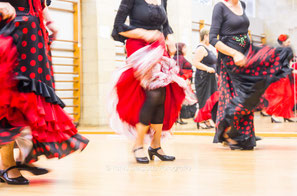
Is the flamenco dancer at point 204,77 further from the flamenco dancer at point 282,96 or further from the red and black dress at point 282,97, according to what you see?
the red and black dress at point 282,97

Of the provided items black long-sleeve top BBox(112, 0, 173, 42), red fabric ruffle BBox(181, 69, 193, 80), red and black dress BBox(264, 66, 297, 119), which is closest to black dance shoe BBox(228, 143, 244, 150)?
red and black dress BBox(264, 66, 297, 119)

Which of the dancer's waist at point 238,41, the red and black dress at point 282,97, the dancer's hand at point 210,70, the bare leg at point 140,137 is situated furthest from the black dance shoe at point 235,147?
the dancer's hand at point 210,70

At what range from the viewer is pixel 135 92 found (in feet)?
10.4

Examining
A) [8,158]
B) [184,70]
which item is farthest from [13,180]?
[184,70]

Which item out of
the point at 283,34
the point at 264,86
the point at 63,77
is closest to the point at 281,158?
the point at 264,86

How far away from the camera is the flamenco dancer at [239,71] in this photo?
3.57 m

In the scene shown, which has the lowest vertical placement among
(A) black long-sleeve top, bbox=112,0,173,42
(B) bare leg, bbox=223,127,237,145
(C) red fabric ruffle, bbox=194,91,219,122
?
(C) red fabric ruffle, bbox=194,91,219,122

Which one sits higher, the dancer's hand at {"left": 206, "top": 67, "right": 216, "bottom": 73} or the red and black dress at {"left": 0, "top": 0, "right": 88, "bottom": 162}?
the red and black dress at {"left": 0, "top": 0, "right": 88, "bottom": 162}

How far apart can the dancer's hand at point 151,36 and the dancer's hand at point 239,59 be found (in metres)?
0.79

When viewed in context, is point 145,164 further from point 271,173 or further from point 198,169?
point 271,173

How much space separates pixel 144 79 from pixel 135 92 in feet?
0.50

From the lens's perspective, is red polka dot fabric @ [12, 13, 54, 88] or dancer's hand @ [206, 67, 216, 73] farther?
dancer's hand @ [206, 67, 216, 73]

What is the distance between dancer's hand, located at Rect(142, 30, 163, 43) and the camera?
121 inches

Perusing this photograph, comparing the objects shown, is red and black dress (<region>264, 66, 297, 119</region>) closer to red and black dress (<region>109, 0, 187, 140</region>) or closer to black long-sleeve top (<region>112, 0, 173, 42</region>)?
red and black dress (<region>109, 0, 187, 140</region>)
